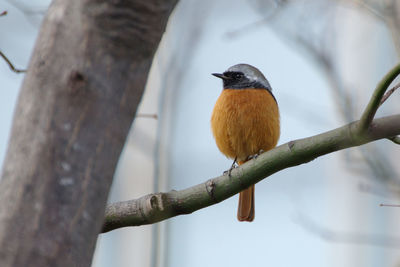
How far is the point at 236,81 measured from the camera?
546cm

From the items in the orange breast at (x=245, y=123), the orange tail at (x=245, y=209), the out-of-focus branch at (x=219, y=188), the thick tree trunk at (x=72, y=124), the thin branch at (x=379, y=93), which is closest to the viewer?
the thick tree trunk at (x=72, y=124)

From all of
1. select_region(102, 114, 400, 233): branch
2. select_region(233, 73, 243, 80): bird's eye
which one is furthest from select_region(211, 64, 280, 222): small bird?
select_region(102, 114, 400, 233): branch

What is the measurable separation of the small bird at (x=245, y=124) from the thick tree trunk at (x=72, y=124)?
3.05m

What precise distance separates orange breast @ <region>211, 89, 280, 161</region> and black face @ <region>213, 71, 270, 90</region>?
23 centimetres

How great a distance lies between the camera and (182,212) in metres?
2.94

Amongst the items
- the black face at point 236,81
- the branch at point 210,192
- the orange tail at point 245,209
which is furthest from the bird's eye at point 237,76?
the branch at point 210,192

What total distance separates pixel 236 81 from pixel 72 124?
395 centimetres

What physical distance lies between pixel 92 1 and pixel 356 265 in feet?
28.2

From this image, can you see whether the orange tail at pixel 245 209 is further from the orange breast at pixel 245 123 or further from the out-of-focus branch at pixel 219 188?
the out-of-focus branch at pixel 219 188

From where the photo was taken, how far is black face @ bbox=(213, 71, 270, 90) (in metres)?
5.25

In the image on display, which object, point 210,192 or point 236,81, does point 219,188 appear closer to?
point 210,192

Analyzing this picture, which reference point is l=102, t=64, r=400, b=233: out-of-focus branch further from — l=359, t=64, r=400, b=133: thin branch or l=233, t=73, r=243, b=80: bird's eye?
l=233, t=73, r=243, b=80: bird's eye

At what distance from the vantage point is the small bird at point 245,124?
4734mm

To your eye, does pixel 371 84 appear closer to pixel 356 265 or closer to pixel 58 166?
pixel 356 265
